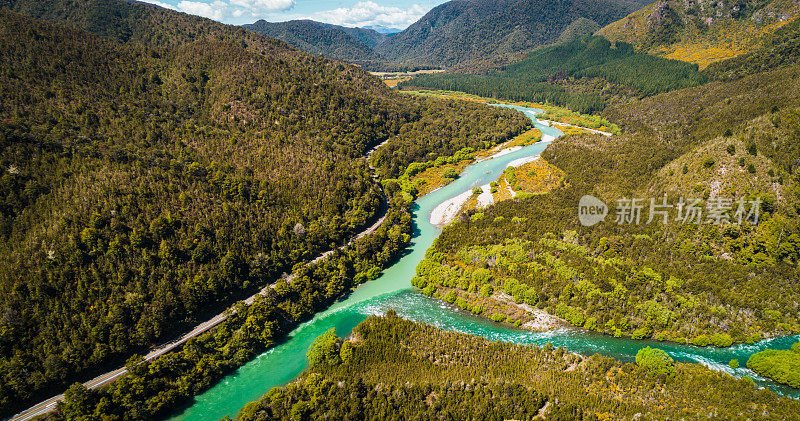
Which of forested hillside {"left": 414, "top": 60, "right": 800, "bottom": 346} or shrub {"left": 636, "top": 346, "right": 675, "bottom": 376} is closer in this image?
shrub {"left": 636, "top": 346, "right": 675, "bottom": 376}

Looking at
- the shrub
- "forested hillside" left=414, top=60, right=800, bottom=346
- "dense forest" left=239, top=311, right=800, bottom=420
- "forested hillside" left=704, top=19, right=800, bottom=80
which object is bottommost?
"dense forest" left=239, top=311, right=800, bottom=420

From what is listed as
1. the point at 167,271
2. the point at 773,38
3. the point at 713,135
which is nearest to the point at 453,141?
the point at 713,135

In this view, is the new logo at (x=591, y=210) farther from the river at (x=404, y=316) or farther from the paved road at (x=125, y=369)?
the paved road at (x=125, y=369)

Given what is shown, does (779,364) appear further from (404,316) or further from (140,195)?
(140,195)

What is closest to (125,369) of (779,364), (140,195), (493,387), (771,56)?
(140,195)

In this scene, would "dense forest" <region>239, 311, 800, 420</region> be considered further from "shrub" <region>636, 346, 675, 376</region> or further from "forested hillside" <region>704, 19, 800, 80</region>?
"forested hillside" <region>704, 19, 800, 80</region>

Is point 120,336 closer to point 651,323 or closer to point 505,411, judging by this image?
point 505,411

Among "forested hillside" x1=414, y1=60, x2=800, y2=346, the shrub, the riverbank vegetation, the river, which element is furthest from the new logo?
the shrub
